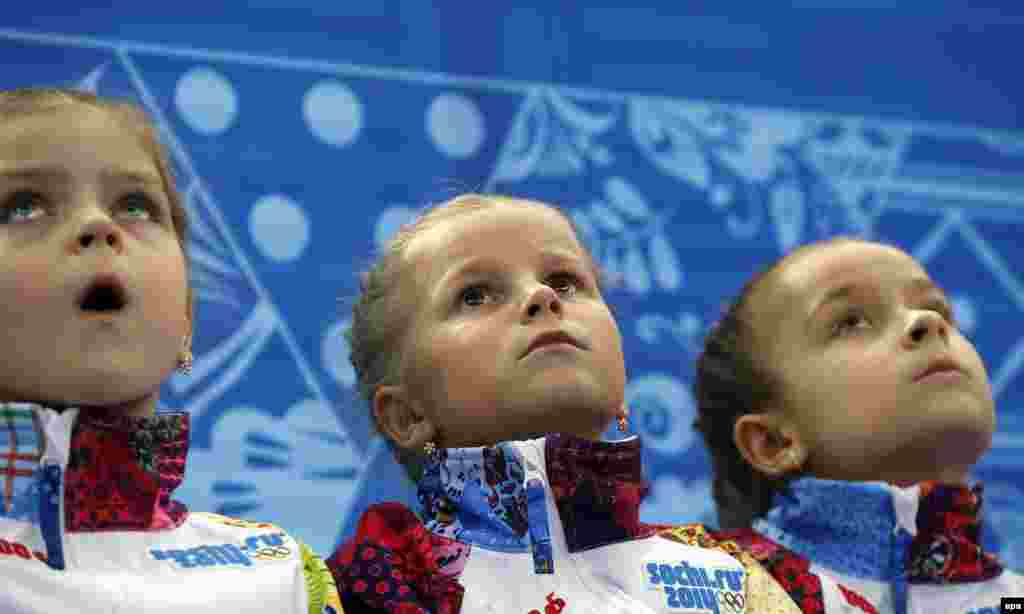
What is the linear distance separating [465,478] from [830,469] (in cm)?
67

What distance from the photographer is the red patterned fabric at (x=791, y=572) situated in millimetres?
2158

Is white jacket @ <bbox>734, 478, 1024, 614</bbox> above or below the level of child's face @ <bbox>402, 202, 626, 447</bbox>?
below

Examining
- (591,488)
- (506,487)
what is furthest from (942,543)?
(506,487)

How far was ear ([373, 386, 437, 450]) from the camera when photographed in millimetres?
2086

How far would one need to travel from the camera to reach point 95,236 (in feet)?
5.59

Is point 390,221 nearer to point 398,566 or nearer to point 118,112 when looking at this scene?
point 118,112

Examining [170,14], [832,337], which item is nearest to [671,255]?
[832,337]

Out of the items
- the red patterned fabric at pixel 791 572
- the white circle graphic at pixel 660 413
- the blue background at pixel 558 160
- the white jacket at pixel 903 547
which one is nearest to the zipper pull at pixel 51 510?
the blue background at pixel 558 160

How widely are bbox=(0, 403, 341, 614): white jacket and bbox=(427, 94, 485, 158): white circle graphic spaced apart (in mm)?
1403

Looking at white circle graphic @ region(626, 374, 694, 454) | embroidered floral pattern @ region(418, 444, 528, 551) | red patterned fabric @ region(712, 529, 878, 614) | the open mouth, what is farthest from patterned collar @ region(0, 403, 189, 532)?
white circle graphic @ region(626, 374, 694, 454)

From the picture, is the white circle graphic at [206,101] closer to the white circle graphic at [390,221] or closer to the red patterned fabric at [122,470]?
the white circle graphic at [390,221]

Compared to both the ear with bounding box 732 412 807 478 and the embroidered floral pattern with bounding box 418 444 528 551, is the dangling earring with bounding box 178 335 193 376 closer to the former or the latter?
the embroidered floral pattern with bounding box 418 444 528 551

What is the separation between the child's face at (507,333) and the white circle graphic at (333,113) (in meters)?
0.83

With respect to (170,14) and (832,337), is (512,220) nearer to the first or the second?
(832,337)
